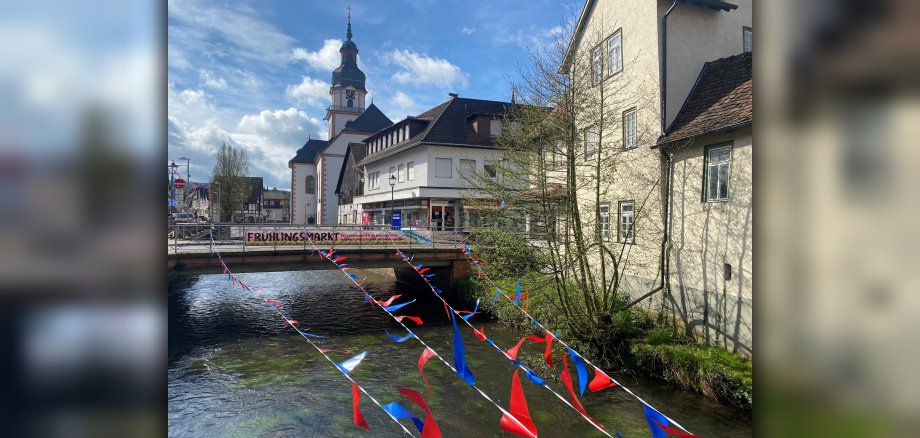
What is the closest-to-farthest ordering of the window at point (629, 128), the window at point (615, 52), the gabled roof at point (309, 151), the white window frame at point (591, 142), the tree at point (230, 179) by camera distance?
the white window frame at point (591, 142) < the window at point (629, 128) < the window at point (615, 52) < the tree at point (230, 179) < the gabled roof at point (309, 151)

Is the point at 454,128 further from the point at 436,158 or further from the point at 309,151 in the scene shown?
the point at 309,151

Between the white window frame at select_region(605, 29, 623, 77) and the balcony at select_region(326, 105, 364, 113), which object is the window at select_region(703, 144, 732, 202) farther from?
the balcony at select_region(326, 105, 364, 113)

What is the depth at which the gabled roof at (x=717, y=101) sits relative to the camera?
11484mm

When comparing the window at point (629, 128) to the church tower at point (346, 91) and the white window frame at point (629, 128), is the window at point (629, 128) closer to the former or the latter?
the white window frame at point (629, 128)

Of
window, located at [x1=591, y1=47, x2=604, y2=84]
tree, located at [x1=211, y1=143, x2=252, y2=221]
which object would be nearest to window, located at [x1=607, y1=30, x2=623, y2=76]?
window, located at [x1=591, y1=47, x2=604, y2=84]

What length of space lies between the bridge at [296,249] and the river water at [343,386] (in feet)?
7.24

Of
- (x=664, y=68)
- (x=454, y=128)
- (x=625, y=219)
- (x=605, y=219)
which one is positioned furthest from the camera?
(x=454, y=128)

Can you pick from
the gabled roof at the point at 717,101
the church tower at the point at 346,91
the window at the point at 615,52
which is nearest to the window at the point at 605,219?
the gabled roof at the point at 717,101

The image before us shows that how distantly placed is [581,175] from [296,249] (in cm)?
1106

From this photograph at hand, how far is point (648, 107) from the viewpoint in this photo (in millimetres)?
14109

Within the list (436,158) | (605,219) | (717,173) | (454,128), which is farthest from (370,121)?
(717,173)

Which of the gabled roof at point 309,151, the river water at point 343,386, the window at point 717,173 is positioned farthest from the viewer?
the gabled roof at point 309,151
